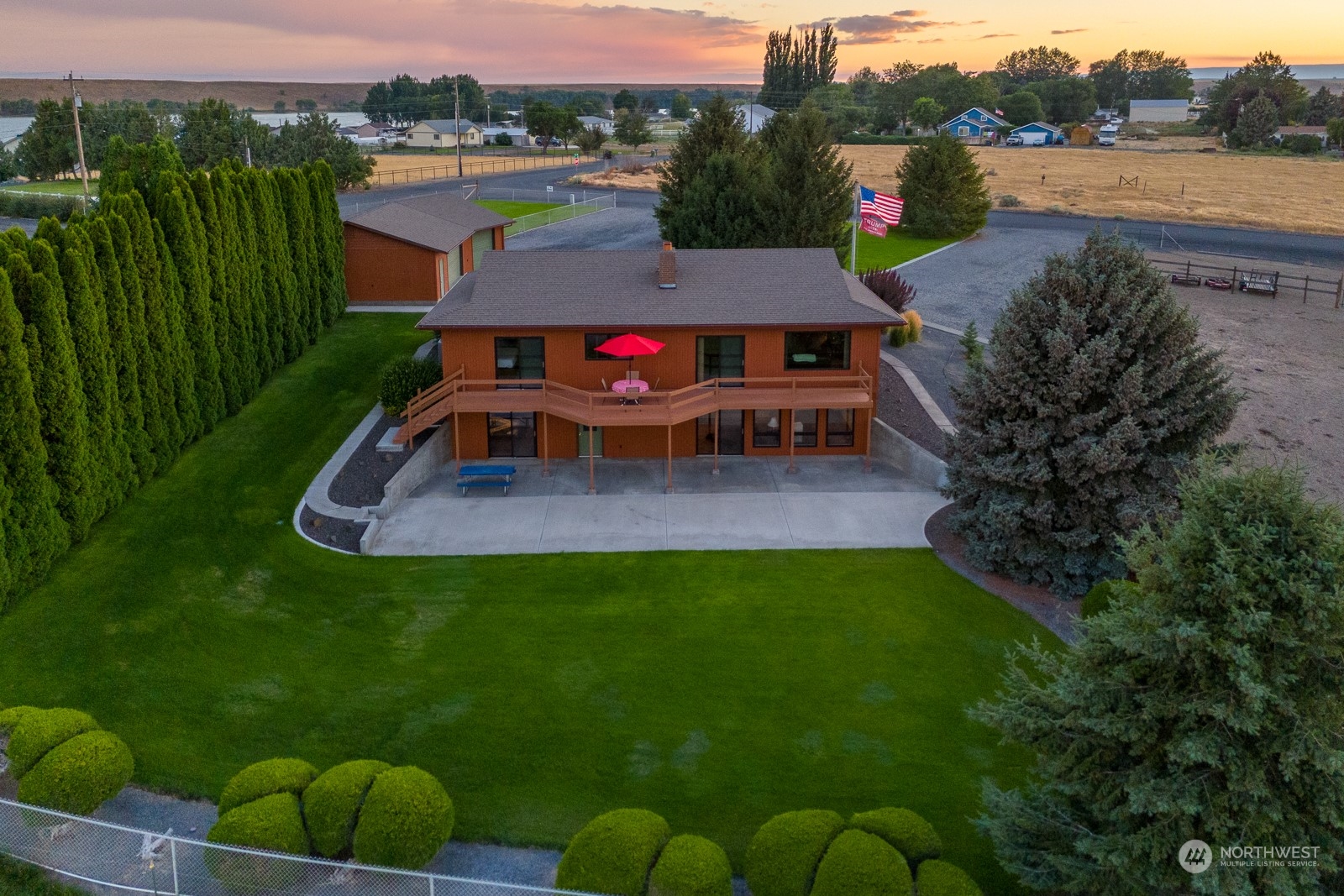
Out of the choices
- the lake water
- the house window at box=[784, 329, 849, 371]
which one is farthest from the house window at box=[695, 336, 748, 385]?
the lake water

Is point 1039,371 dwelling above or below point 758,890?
above

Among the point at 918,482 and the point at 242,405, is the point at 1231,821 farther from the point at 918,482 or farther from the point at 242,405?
the point at 242,405

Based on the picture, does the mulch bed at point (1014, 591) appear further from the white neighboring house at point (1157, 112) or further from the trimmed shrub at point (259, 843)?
the white neighboring house at point (1157, 112)

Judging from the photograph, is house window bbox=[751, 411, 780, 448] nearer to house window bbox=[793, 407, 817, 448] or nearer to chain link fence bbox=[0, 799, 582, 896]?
house window bbox=[793, 407, 817, 448]

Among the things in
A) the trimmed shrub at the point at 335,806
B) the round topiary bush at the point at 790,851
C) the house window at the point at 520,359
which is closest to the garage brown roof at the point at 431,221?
the house window at the point at 520,359

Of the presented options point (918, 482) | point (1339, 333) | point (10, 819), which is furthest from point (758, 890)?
point (1339, 333)
